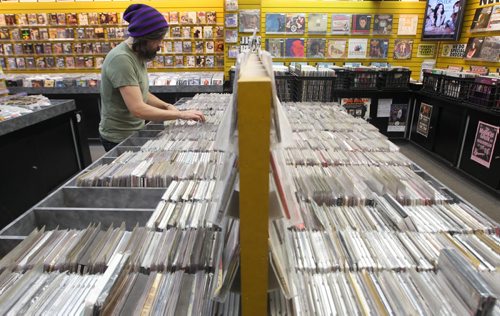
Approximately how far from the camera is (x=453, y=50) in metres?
6.66

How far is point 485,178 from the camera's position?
4496mm

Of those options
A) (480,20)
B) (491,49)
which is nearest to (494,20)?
(480,20)

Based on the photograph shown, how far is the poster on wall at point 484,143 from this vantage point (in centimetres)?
437

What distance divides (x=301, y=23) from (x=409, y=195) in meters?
5.95

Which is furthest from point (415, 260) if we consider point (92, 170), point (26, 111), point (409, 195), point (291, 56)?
point (291, 56)

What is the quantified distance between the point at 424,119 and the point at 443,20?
2037 mm

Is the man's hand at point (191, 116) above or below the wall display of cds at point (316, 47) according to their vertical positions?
below

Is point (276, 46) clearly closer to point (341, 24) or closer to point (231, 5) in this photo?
point (231, 5)

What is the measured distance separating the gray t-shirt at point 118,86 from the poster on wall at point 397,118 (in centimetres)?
539

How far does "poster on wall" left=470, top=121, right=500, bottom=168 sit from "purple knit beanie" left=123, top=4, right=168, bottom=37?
4415 mm

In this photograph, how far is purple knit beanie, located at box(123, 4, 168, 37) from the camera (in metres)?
2.16

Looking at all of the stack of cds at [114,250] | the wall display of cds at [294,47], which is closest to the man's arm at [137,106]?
the stack of cds at [114,250]

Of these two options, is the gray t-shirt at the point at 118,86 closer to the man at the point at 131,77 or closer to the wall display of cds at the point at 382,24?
the man at the point at 131,77

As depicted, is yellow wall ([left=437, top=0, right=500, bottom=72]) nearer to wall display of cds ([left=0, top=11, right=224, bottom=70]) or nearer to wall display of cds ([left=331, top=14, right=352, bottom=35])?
wall display of cds ([left=331, top=14, right=352, bottom=35])
